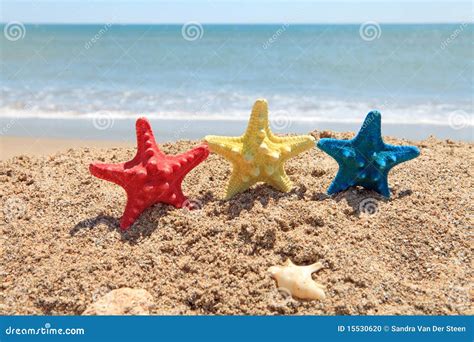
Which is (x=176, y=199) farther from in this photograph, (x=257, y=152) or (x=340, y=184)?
(x=340, y=184)

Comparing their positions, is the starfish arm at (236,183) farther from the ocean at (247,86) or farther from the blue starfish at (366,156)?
the ocean at (247,86)

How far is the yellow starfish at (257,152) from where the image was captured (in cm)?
469

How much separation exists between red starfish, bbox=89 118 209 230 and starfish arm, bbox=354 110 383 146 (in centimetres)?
141

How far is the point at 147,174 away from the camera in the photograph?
4.57 m

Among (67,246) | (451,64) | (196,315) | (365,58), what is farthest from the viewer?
(365,58)

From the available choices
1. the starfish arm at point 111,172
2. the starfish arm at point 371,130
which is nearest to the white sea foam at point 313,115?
the starfish arm at point 371,130

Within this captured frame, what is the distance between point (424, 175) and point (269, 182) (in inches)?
66.6

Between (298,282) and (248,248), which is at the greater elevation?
(248,248)

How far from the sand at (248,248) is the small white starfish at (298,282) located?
7cm

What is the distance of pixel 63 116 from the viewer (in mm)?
11359

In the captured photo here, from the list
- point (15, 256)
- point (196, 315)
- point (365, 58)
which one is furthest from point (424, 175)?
point (365, 58)

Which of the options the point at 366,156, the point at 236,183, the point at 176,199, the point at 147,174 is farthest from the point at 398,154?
the point at 147,174

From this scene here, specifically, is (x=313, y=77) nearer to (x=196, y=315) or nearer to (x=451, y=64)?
(x=451, y=64)

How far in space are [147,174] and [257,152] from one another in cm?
98
